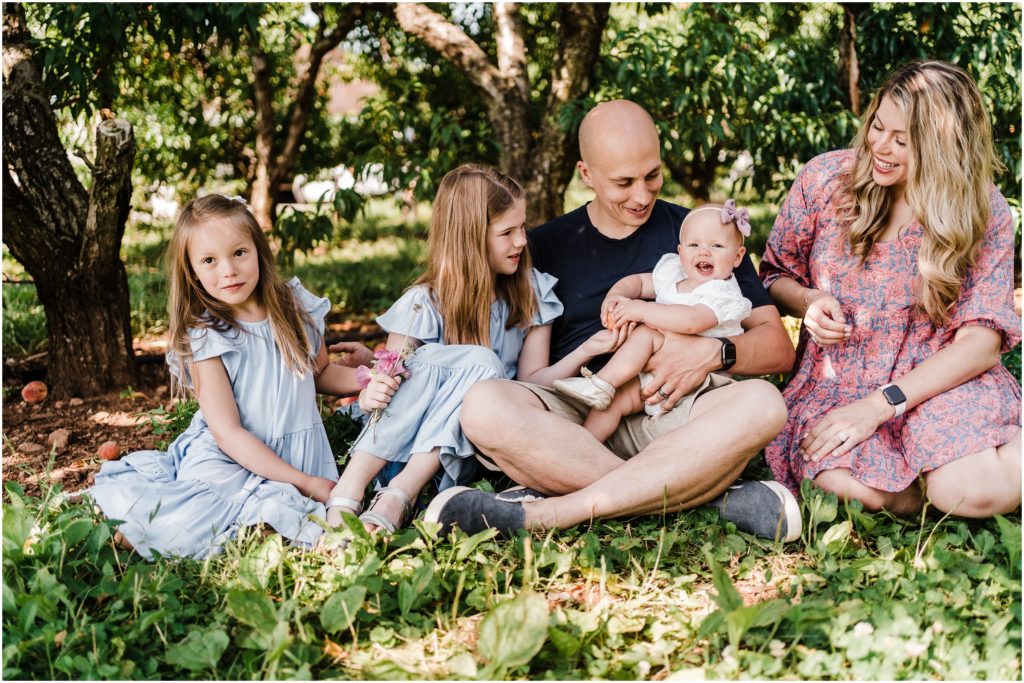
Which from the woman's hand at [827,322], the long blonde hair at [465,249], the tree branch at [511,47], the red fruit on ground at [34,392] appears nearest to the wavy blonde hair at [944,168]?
the woman's hand at [827,322]

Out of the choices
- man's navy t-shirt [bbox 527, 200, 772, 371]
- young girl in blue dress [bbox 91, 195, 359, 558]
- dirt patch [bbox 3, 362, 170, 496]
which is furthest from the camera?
dirt patch [bbox 3, 362, 170, 496]

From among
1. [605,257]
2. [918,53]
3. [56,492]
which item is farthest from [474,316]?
[918,53]

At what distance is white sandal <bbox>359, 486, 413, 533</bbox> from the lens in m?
2.57

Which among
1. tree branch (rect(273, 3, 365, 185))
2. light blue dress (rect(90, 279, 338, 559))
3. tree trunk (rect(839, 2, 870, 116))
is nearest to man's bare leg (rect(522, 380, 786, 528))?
light blue dress (rect(90, 279, 338, 559))

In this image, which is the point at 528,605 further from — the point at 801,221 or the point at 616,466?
the point at 801,221

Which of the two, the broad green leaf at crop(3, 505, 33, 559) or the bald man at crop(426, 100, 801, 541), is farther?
the bald man at crop(426, 100, 801, 541)

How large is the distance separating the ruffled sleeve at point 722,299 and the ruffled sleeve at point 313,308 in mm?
1292

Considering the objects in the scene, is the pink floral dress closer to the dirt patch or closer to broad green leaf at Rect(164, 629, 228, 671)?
broad green leaf at Rect(164, 629, 228, 671)

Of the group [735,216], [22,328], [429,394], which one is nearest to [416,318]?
[429,394]

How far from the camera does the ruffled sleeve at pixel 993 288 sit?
2748 millimetres

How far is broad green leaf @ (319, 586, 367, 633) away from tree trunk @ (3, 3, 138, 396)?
2.45 meters

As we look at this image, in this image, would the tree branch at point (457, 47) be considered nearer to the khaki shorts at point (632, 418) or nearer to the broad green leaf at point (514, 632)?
the khaki shorts at point (632, 418)

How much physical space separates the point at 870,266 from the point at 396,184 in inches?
124

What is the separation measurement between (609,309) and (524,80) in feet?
8.41
